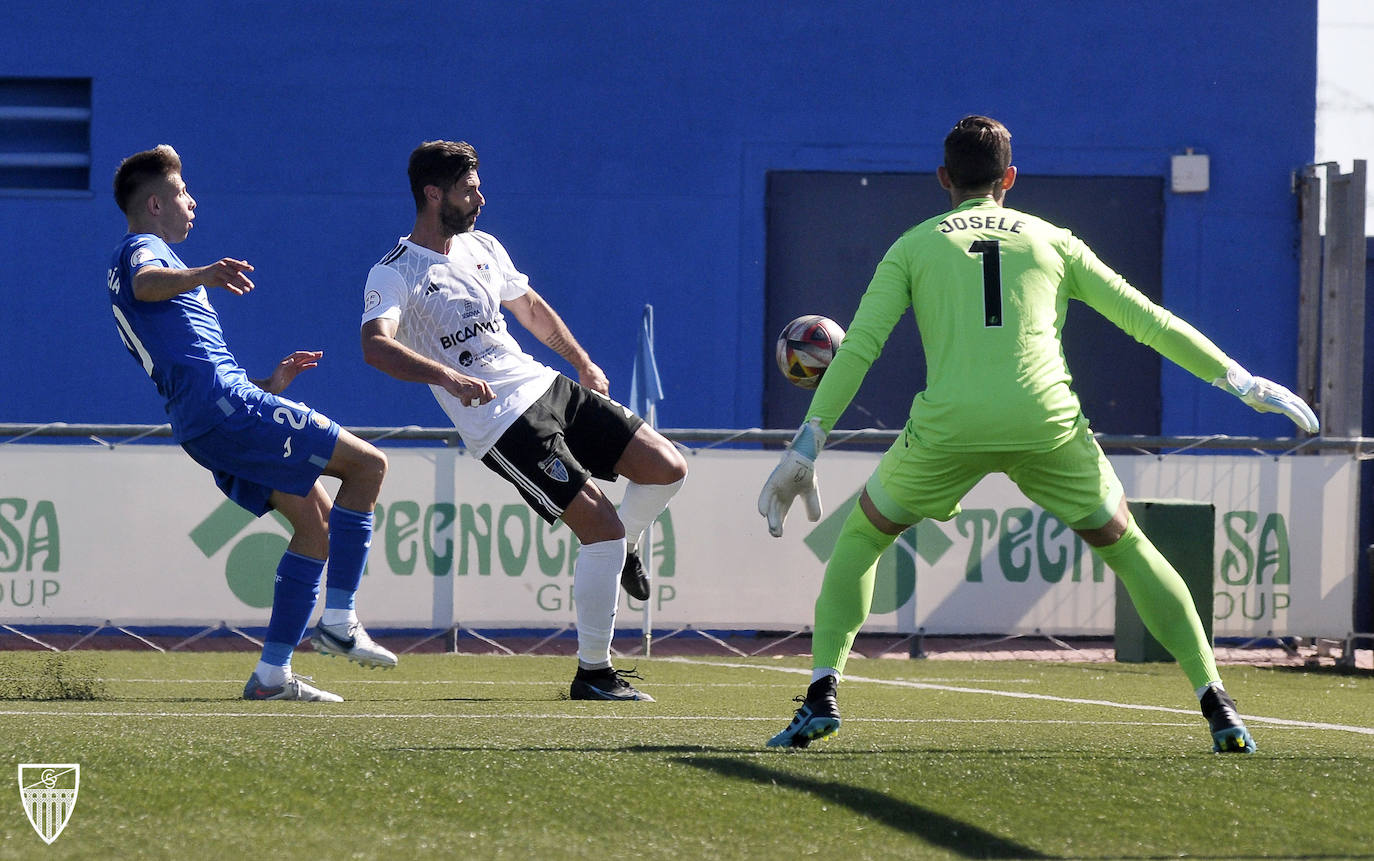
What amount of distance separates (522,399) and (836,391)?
195 centimetres

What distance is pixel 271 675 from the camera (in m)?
6.55

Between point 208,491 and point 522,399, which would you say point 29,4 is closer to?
point 208,491

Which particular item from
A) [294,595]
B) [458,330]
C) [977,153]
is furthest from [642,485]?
[977,153]

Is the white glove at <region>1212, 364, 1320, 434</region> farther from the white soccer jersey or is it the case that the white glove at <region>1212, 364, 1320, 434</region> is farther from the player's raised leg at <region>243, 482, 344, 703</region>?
the player's raised leg at <region>243, 482, 344, 703</region>

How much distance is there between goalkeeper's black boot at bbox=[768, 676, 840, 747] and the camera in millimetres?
4762

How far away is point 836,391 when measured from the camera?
4.75m

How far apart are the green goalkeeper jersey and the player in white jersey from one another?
73.5 inches

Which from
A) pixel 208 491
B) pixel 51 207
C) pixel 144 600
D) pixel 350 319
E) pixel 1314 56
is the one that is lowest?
pixel 144 600

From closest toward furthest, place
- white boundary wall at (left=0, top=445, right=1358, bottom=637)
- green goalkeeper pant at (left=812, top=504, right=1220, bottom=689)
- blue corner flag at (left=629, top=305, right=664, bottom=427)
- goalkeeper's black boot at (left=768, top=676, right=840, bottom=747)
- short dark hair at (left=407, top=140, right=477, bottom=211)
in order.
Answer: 1. goalkeeper's black boot at (left=768, top=676, right=840, bottom=747)
2. green goalkeeper pant at (left=812, top=504, right=1220, bottom=689)
3. short dark hair at (left=407, top=140, right=477, bottom=211)
4. white boundary wall at (left=0, top=445, right=1358, bottom=637)
5. blue corner flag at (left=629, top=305, right=664, bottom=427)

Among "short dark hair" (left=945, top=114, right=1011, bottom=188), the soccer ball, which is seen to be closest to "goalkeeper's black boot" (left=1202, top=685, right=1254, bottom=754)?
"short dark hair" (left=945, top=114, right=1011, bottom=188)

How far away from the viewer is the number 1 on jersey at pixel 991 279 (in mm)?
4770

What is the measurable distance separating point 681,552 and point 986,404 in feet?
21.5

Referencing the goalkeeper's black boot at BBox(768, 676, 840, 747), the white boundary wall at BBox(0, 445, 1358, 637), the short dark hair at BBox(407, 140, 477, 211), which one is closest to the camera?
the goalkeeper's black boot at BBox(768, 676, 840, 747)

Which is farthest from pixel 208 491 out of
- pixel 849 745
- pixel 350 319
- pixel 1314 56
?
pixel 1314 56
